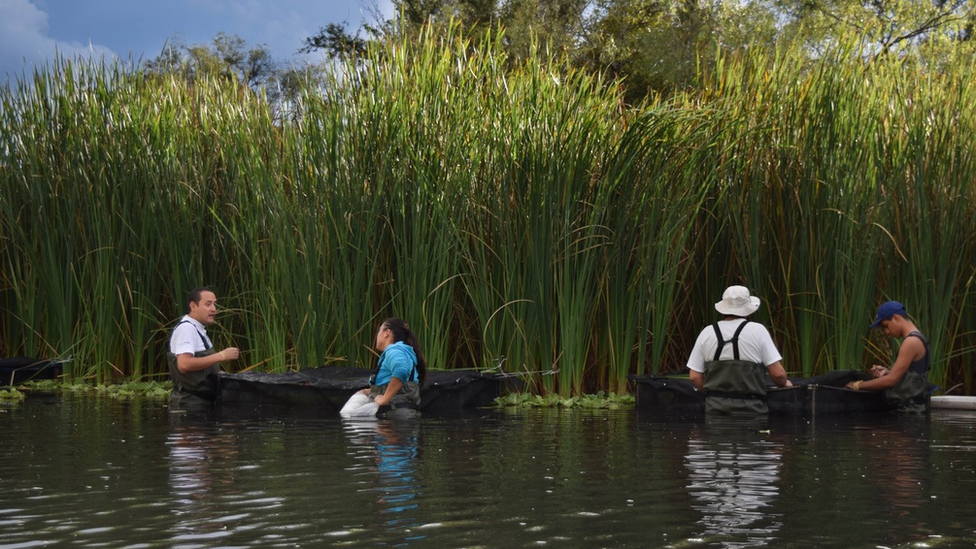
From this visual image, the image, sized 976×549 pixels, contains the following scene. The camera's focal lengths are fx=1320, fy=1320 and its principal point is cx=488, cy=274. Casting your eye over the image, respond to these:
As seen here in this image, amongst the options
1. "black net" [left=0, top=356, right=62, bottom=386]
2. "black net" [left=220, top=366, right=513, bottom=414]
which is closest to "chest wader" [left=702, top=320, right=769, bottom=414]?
"black net" [left=220, top=366, right=513, bottom=414]

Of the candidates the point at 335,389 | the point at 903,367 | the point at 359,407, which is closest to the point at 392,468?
the point at 359,407

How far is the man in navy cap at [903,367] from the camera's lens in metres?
11.5

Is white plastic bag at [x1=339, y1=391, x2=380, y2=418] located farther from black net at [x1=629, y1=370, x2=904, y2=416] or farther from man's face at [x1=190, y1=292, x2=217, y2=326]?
black net at [x1=629, y1=370, x2=904, y2=416]

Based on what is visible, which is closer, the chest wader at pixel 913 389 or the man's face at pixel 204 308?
the chest wader at pixel 913 389

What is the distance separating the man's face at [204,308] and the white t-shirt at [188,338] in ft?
0.19

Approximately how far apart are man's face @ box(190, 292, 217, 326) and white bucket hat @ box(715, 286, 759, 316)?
4675mm

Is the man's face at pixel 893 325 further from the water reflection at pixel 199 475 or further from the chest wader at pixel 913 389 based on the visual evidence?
the water reflection at pixel 199 475

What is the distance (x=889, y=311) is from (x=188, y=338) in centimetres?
631

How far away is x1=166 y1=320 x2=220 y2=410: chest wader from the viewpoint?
40.4 ft

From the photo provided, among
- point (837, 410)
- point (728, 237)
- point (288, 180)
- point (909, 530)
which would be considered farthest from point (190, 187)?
point (909, 530)

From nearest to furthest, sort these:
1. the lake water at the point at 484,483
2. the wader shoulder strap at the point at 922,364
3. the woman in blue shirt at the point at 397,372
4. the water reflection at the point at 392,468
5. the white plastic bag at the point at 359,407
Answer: the lake water at the point at 484,483, the water reflection at the point at 392,468, the woman in blue shirt at the point at 397,372, the white plastic bag at the point at 359,407, the wader shoulder strap at the point at 922,364

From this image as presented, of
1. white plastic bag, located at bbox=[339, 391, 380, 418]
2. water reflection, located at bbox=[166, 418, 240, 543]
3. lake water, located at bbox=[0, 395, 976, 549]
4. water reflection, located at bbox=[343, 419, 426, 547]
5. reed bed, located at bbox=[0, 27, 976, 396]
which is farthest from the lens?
reed bed, located at bbox=[0, 27, 976, 396]

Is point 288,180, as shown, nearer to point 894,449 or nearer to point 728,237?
point 728,237

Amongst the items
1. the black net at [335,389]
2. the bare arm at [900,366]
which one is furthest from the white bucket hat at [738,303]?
the black net at [335,389]
